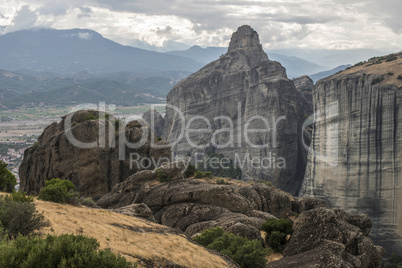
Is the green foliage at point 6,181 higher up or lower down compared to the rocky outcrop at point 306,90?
lower down

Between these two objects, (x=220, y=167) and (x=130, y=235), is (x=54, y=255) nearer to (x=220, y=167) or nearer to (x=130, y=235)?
(x=130, y=235)

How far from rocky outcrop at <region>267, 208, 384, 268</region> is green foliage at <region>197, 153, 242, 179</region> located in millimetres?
57926

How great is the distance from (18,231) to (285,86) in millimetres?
70379

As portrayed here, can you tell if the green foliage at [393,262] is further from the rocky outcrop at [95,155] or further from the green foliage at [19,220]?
the green foliage at [19,220]

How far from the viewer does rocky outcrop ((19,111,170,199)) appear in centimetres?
3155

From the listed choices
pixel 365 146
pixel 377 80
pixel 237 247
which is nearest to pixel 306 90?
pixel 377 80

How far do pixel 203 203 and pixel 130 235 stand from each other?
10792 millimetres

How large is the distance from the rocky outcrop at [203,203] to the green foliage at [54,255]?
34.6 feet

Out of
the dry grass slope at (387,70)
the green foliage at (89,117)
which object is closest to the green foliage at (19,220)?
the green foliage at (89,117)

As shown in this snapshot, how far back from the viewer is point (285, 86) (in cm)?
7500

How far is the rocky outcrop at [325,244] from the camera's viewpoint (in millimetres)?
14016

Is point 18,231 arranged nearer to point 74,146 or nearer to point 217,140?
point 74,146

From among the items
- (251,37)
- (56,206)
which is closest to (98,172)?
(56,206)

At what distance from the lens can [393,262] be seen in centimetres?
4231
